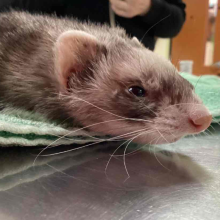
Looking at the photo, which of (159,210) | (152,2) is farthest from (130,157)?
(152,2)

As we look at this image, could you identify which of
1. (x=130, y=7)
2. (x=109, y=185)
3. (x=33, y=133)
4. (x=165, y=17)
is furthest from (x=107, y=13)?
(x=109, y=185)

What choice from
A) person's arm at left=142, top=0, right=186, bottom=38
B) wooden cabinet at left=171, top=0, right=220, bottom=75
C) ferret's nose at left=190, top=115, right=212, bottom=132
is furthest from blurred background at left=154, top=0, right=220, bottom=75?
ferret's nose at left=190, top=115, right=212, bottom=132

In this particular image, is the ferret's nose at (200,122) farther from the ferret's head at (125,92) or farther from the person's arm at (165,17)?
the person's arm at (165,17)

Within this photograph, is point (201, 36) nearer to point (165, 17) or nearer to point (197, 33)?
point (197, 33)

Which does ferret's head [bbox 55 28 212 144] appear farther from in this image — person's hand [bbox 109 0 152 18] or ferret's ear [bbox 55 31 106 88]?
person's hand [bbox 109 0 152 18]

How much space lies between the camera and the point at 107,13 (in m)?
1.71

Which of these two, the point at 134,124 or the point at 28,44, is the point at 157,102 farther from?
the point at 28,44

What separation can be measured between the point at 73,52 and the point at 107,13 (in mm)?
1034

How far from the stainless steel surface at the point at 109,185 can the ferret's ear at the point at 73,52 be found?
0.68ft

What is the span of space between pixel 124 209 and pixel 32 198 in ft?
0.48

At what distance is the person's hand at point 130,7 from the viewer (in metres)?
Answer: 1.51

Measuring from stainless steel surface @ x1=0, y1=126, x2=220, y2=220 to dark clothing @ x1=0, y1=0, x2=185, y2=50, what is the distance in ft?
3.65

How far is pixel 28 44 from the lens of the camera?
908 mm

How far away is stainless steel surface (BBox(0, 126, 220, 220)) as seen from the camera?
17.8 inches
